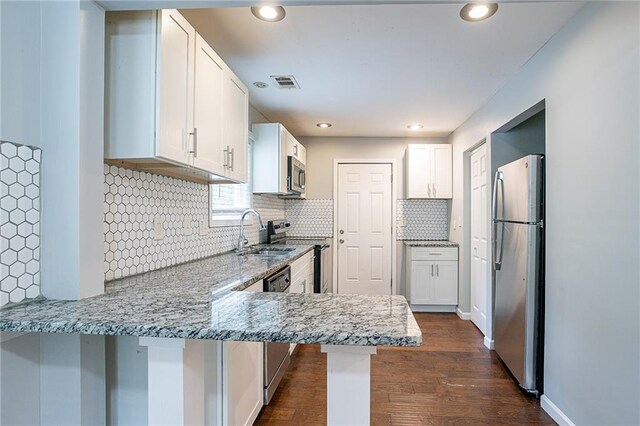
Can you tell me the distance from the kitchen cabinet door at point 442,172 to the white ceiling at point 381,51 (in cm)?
92

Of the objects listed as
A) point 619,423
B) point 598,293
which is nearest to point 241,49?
point 598,293

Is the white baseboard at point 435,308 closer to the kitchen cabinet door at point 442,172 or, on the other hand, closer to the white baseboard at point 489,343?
the white baseboard at point 489,343

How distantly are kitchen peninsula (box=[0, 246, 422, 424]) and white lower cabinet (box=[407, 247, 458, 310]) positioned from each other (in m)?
3.21

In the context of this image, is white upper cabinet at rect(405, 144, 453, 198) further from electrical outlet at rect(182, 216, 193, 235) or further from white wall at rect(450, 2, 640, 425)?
electrical outlet at rect(182, 216, 193, 235)

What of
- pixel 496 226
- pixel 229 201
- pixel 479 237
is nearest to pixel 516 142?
pixel 496 226

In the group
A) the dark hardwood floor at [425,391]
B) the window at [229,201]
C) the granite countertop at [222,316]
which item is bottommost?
the dark hardwood floor at [425,391]

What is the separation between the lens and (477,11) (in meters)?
1.82

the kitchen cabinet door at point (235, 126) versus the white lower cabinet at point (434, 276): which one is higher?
the kitchen cabinet door at point (235, 126)

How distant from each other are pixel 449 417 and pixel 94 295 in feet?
6.78

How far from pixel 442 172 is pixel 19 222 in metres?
4.24

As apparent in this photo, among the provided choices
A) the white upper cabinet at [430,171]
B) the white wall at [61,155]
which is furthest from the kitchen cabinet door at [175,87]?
the white upper cabinet at [430,171]

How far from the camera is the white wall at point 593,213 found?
1.47m

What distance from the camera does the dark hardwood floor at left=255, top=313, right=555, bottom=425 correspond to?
2.06 m

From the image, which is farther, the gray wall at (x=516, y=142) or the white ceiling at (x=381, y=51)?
the gray wall at (x=516, y=142)
